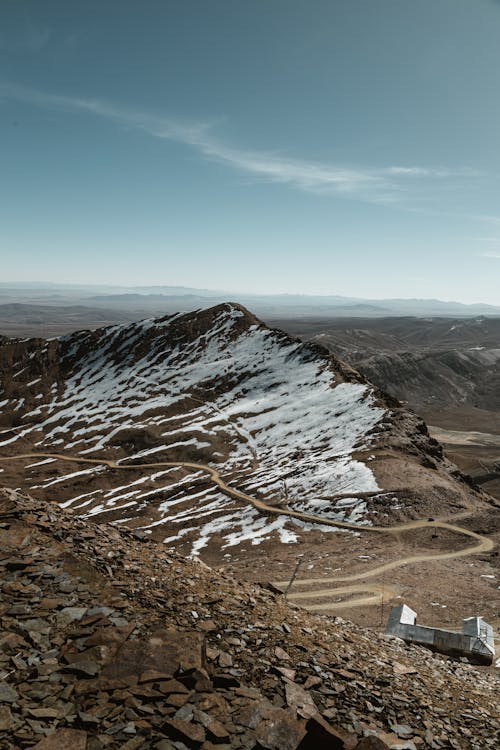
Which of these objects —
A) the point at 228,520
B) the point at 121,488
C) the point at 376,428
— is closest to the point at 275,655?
the point at 228,520

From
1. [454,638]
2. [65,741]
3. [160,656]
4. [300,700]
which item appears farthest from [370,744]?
[454,638]

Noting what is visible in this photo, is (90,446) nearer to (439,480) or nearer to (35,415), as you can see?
(35,415)

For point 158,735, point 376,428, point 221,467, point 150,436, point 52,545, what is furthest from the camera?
point 150,436

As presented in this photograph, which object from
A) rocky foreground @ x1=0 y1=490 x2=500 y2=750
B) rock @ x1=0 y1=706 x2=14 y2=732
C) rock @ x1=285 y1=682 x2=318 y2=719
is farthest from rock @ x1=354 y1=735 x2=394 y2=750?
rock @ x1=0 y1=706 x2=14 y2=732

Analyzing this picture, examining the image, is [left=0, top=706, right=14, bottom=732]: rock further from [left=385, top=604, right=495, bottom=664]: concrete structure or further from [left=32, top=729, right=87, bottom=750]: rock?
[left=385, top=604, right=495, bottom=664]: concrete structure

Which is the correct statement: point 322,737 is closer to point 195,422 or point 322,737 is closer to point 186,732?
point 186,732

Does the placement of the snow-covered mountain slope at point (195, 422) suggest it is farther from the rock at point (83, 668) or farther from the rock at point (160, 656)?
the rock at point (83, 668)
